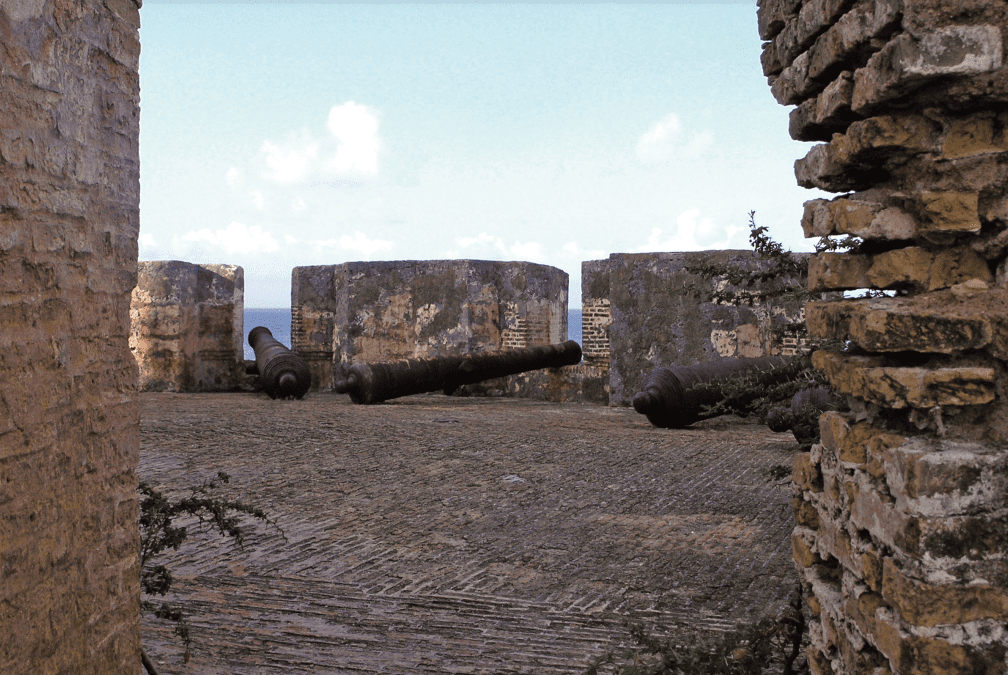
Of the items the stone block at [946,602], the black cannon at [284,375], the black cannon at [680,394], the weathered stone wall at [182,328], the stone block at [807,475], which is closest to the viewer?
the stone block at [946,602]

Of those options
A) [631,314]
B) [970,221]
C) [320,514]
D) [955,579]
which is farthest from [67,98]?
[631,314]

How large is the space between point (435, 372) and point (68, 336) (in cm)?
971

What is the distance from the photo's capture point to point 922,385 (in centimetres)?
195

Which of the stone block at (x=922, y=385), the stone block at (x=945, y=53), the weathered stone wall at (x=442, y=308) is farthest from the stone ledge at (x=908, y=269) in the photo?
the weathered stone wall at (x=442, y=308)

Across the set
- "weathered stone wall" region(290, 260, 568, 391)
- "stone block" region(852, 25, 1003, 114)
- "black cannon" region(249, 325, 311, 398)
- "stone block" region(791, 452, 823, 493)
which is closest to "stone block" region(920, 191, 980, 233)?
"stone block" region(852, 25, 1003, 114)

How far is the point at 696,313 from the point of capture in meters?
10.5

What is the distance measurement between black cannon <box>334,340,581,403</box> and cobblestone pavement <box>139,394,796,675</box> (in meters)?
3.50

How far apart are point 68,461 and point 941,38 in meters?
2.43

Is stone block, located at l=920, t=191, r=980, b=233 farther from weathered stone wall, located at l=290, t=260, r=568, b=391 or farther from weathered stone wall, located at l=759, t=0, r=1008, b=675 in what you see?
weathered stone wall, located at l=290, t=260, r=568, b=391

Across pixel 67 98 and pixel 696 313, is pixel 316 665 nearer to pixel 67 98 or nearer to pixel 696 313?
pixel 67 98

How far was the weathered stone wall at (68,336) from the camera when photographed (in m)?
1.93

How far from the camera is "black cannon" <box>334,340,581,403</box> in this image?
37.3ft

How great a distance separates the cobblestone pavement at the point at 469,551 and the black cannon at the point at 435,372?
3505 millimetres

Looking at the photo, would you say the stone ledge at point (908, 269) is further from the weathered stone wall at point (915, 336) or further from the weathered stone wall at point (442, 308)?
Answer: the weathered stone wall at point (442, 308)
